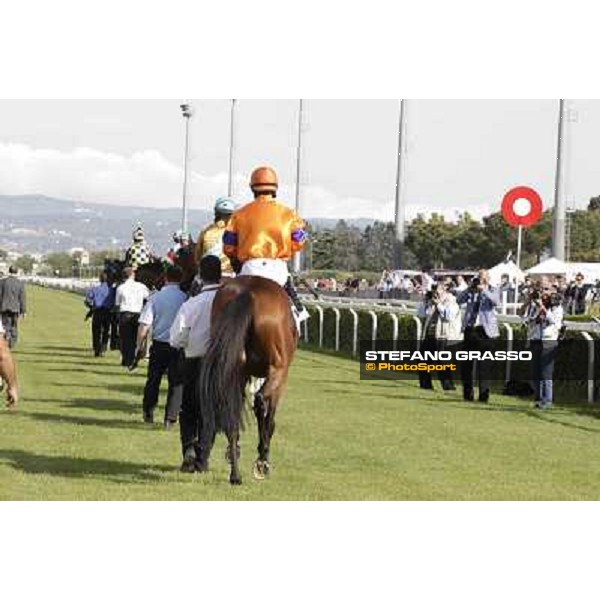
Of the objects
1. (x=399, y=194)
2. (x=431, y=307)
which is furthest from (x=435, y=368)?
(x=399, y=194)

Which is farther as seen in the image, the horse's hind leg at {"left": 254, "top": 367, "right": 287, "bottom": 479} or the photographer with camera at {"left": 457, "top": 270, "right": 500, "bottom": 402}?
the photographer with camera at {"left": 457, "top": 270, "right": 500, "bottom": 402}

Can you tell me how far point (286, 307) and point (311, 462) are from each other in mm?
1787

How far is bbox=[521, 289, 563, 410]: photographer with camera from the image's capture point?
16688 mm

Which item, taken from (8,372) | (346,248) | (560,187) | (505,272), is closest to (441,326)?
(560,187)

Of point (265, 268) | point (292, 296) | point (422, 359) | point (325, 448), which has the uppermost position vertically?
point (265, 268)

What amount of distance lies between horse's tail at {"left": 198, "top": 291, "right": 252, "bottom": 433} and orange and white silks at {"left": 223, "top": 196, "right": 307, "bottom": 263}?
3.43 ft

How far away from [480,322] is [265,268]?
27.3ft

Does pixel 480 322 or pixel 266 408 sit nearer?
pixel 266 408

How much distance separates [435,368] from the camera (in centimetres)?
1948

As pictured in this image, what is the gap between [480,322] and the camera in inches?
699

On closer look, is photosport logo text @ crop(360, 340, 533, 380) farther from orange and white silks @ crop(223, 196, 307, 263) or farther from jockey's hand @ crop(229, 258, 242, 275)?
orange and white silks @ crop(223, 196, 307, 263)

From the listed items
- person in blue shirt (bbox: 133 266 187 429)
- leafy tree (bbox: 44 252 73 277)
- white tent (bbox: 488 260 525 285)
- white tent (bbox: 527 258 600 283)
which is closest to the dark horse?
person in blue shirt (bbox: 133 266 187 429)

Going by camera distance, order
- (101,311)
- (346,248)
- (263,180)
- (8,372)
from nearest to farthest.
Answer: (8,372) → (263,180) → (101,311) → (346,248)

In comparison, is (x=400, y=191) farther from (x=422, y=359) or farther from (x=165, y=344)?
(x=165, y=344)
